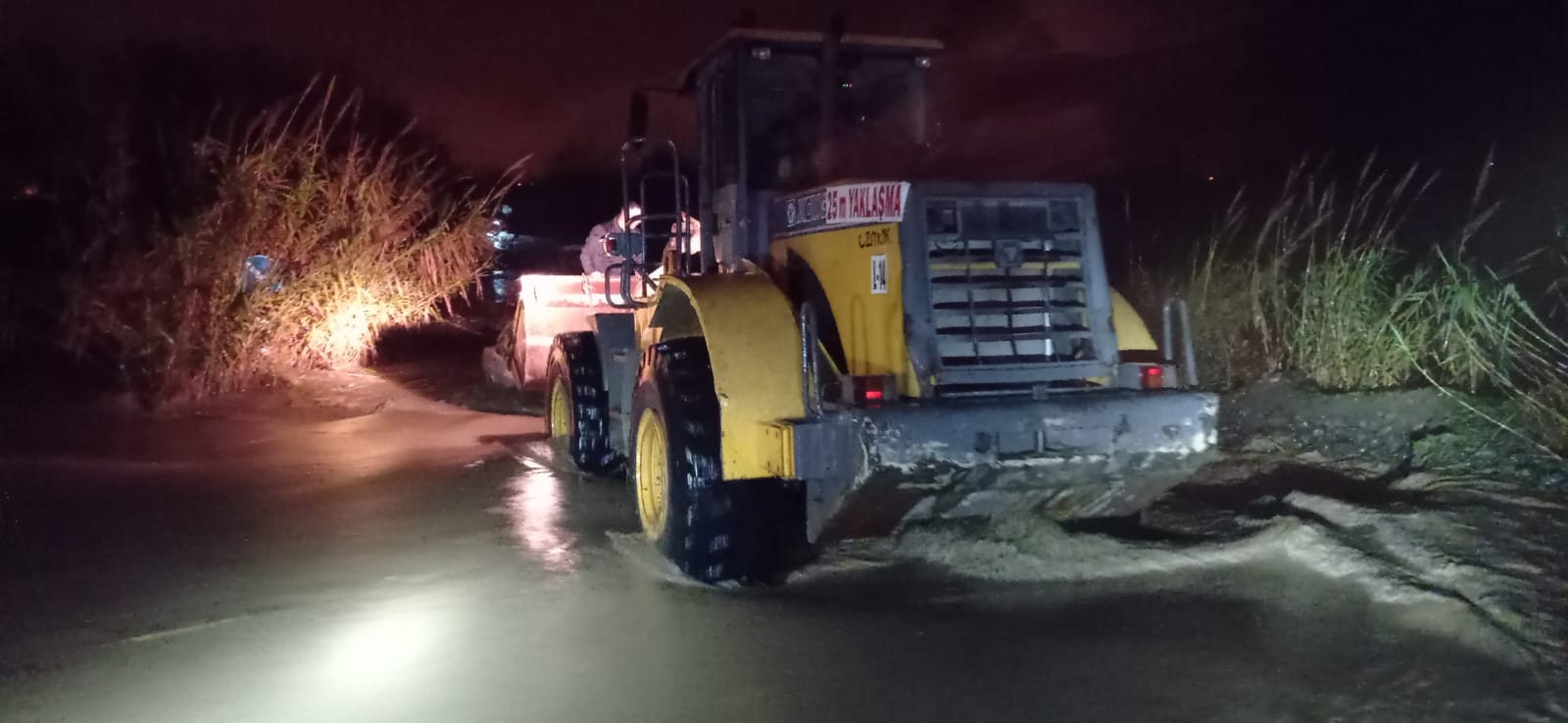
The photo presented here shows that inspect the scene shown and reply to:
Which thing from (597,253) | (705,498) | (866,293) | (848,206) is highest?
(597,253)

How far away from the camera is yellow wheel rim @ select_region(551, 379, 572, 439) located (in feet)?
34.7

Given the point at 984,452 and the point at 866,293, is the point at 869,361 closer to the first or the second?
the point at 866,293

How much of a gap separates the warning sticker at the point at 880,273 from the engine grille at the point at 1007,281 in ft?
→ 0.73

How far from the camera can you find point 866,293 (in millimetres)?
6211

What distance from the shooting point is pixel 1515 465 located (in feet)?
23.2

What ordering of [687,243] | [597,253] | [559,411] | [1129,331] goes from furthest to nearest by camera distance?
[597,253] < [559,411] < [687,243] < [1129,331]

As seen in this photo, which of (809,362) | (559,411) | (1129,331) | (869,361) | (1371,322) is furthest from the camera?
(559,411)

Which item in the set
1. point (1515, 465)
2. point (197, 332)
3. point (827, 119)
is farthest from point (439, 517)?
point (197, 332)

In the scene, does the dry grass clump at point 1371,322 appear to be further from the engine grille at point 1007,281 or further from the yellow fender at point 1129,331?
the engine grille at point 1007,281

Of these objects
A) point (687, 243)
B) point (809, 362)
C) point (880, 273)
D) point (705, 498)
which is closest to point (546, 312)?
point (687, 243)

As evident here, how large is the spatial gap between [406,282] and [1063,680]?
14.0 m

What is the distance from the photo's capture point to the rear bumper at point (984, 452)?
220 inches

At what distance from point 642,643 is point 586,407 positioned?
442cm

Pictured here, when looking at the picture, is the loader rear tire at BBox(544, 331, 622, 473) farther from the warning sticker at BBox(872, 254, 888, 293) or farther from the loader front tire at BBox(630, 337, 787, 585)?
the warning sticker at BBox(872, 254, 888, 293)
